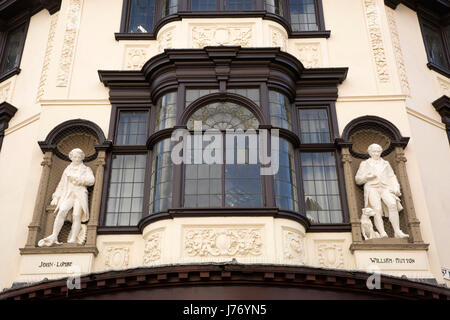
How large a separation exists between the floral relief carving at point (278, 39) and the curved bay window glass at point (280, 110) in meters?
1.49

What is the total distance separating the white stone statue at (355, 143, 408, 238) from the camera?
12.6 meters

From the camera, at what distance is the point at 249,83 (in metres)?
13.6

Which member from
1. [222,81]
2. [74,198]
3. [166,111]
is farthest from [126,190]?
[222,81]

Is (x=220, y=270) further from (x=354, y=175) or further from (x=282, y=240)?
(x=354, y=175)

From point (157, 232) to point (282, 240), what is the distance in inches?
103

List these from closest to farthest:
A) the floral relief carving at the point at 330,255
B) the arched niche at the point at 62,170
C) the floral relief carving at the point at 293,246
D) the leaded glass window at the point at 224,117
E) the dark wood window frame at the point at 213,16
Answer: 1. the floral relief carving at the point at 293,246
2. the floral relief carving at the point at 330,255
3. the arched niche at the point at 62,170
4. the leaded glass window at the point at 224,117
5. the dark wood window frame at the point at 213,16

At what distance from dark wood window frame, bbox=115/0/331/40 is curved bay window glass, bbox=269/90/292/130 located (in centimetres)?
232

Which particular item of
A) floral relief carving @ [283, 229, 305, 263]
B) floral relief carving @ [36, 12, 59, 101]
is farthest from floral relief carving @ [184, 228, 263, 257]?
floral relief carving @ [36, 12, 59, 101]

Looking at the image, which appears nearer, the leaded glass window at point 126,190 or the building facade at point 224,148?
the building facade at point 224,148

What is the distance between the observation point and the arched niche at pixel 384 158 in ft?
40.5

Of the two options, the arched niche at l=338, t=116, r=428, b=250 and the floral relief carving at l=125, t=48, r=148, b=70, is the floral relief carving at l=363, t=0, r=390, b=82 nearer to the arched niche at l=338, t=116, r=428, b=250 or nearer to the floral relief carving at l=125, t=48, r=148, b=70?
the arched niche at l=338, t=116, r=428, b=250

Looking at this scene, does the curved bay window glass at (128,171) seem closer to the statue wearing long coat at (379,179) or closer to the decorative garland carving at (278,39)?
the decorative garland carving at (278,39)

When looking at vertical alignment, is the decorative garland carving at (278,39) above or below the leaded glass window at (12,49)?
below

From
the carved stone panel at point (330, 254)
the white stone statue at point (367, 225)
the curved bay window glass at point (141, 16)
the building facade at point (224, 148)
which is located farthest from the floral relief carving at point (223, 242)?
the curved bay window glass at point (141, 16)
